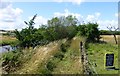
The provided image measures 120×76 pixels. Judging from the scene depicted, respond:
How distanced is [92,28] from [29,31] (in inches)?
694

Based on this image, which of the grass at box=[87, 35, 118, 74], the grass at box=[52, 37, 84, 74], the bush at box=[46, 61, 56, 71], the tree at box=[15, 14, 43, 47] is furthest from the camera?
the tree at box=[15, 14, 43, 47]

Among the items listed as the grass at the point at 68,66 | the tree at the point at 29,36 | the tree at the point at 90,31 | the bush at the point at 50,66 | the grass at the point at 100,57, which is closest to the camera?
the grass at the point at 68,66

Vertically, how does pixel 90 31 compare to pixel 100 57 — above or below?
above

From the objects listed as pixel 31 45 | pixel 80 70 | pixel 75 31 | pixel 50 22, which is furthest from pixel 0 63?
pixel 75 31

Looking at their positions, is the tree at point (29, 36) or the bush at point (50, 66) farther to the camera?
the tree at point (29, 36)

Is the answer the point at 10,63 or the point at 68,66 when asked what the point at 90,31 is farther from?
the point at 68,66

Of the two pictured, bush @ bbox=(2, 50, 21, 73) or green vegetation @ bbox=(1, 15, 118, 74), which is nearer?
green vegetation @ bbox=(1, 15, 118, 74)

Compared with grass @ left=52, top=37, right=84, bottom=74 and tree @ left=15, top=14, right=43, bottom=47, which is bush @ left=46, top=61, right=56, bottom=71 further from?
tree @ left=15, top=14, right=43, bottom=47

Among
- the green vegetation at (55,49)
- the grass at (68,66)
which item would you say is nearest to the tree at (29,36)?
the green vegetation at (55,49)

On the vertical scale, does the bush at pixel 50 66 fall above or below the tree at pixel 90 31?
below

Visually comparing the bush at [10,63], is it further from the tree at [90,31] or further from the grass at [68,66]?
the tree at [90,31]

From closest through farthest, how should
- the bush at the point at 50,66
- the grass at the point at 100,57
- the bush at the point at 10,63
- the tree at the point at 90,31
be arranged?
the bush at the point at 50,66 → the grass at the point at 100,57 → the bush at the point at 10,63 → the tree at the point at 90,31

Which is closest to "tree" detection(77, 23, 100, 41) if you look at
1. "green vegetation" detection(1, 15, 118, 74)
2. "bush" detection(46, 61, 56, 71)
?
"green vegetation" detection(1, 15, 118, 74)

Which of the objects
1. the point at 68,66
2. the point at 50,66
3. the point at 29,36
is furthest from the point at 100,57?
the point at 29,36
